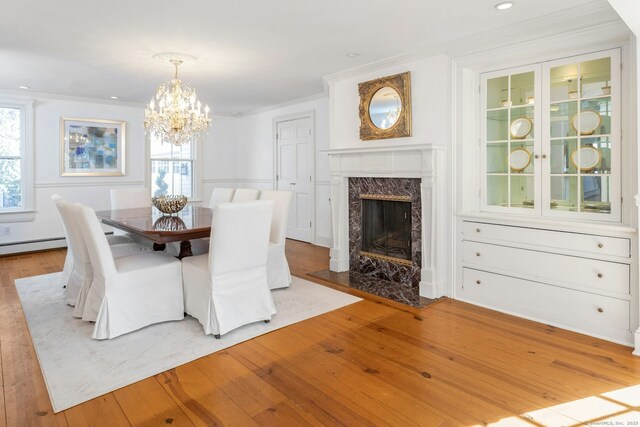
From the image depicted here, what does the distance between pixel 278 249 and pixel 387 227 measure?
1.23 m

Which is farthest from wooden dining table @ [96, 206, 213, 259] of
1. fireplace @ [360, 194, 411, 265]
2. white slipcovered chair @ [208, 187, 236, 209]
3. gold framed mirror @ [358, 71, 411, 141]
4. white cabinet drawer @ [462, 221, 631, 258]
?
white cabinet drawer @ [462, 221, 631, 258]

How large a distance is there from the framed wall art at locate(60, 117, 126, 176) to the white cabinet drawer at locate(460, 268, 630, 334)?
5.65 m

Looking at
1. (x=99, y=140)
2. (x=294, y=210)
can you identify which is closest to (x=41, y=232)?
(x=99, y=140)

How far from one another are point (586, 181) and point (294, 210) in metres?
4.46

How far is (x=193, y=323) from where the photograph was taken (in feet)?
9.96

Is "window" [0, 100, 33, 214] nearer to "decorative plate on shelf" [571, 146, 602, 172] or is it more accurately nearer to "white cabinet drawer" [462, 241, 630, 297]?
"white cabinet drawer" [462, 241, 630, 297]

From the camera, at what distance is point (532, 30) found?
3.01 m

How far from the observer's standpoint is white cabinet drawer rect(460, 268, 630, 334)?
2.71m

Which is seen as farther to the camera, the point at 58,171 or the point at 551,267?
the point at 58,171

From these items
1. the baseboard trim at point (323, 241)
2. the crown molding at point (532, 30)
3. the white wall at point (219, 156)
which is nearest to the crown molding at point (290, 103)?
the white wall at point (219, 156)

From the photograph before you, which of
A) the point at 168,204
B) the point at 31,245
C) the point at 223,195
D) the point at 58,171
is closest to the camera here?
the point at 168,204

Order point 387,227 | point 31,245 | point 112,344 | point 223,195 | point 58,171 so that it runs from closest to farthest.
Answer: point 112,344, point 387,227, point 223,195, point 31,245, point 58,171

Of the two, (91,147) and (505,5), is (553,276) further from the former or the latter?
(91,147)

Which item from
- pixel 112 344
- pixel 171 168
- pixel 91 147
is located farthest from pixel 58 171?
pixel 112 344
